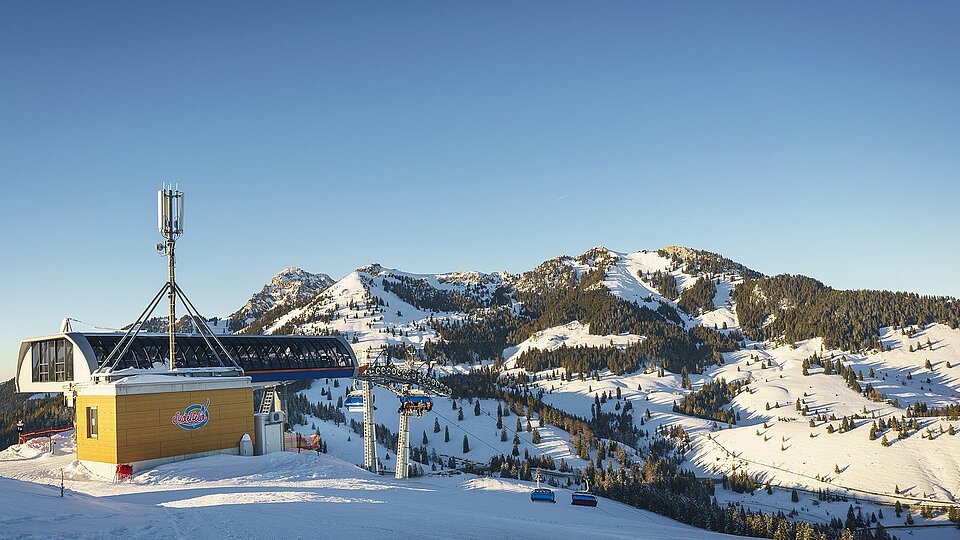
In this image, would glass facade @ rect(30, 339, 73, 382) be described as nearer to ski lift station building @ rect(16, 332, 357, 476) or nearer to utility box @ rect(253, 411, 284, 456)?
ski lift station building @ rect(16, 332, 357, 476)

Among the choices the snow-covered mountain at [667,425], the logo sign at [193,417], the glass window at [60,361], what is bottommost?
the snow-covered mountain at [667,425]

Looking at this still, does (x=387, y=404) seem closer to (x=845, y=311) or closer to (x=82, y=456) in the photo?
(x=82, y=456)

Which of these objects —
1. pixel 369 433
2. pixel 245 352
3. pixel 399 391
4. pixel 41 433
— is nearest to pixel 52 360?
pixel 41 433

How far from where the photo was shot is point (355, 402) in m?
54.3

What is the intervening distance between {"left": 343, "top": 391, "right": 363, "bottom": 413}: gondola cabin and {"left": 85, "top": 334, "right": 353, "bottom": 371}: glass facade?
7285mm

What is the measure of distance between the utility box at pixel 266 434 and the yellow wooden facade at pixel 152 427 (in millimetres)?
1383

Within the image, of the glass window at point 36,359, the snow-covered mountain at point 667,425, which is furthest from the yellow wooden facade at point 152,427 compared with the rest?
the glass window at point 36,359

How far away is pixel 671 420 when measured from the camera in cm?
10294

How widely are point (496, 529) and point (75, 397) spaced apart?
2992 cm

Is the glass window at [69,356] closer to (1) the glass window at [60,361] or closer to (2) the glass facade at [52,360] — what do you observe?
(2) the glass facade at [52,360]

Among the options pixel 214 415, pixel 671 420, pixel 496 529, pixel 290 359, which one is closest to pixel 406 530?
pixel 496 529

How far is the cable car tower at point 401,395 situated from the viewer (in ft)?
164

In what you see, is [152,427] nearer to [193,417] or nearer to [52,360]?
[193,417]

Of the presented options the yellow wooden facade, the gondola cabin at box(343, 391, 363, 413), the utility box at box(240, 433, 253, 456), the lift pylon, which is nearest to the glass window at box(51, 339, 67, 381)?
the yellow wooden facade
